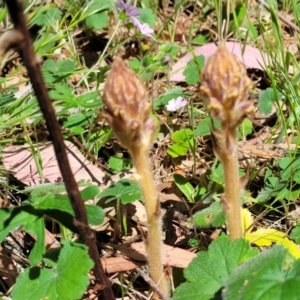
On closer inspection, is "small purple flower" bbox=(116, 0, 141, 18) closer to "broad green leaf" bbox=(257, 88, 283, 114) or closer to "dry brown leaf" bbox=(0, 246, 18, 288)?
"broad green leaf" bbox=(257, 88, 283, 114)

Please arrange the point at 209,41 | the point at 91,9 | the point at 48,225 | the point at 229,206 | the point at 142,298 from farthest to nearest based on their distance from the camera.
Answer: the point at 209,41, the point at 91,9, the point at 48,225, the point at 142,298, the point at 229,206

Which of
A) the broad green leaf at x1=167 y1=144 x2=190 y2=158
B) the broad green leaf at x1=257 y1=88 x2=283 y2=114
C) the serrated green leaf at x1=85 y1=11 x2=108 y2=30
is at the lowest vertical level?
the broad green leaf at x1=167 y1=144 x2=190 y2=158

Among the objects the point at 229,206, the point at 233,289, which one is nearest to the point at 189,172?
the point at 229,206

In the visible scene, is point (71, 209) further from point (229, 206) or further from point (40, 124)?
point (40, 124)

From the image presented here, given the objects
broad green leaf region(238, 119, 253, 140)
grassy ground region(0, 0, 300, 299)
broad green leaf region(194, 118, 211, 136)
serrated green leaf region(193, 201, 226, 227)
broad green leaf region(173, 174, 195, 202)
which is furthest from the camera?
broad green leaf region(238, 119, 253, 140)

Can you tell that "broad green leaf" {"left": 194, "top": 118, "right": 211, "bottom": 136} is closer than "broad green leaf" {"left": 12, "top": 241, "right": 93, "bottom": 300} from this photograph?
No

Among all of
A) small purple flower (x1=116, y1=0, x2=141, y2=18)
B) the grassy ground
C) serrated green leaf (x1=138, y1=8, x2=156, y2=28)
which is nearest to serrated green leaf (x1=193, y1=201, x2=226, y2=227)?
the grassy ground

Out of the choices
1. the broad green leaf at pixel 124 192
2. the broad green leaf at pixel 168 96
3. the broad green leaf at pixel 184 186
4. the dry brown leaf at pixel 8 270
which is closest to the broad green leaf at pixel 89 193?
the broad green leaf at pixel 124 192

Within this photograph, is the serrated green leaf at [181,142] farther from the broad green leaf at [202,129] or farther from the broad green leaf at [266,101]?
the broad green leaf at [266,101]
